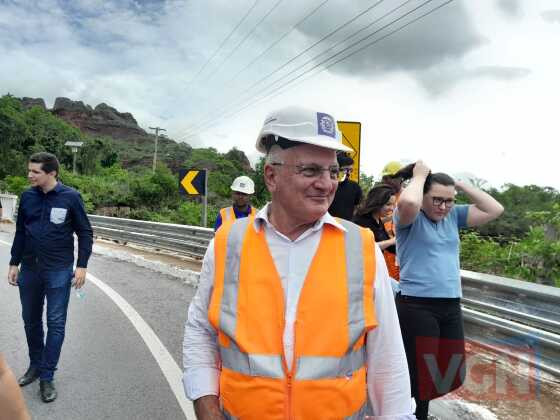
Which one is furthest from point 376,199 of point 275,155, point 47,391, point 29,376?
point 29,376

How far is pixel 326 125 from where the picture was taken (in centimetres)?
175

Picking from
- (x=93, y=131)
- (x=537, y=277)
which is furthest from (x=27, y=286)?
(x=93, y=131)

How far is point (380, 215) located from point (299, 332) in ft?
8.51

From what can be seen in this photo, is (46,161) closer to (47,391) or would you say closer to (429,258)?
(47,391)

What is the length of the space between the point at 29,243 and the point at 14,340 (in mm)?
1733

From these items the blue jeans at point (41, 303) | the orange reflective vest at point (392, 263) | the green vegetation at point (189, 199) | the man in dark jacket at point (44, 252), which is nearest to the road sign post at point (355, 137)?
the green vegetation at point (189, 199)

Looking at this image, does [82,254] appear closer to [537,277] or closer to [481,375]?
Answer: [481,375]

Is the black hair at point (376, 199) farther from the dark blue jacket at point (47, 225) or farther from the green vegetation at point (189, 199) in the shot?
the green vegetation at point (189, 199)

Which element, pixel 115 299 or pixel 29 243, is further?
pixel 115 299

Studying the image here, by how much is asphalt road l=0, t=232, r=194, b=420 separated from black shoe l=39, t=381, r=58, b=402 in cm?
5

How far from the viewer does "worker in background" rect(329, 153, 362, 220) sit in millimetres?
4473

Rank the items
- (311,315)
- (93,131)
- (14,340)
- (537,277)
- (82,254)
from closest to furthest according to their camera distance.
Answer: (311,315) → (82,254) → (14,340) → (537,277) → (93,131)

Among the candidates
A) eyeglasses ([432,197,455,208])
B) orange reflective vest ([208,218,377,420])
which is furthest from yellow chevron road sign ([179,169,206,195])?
orange reflective vest ([208,218,377,420])

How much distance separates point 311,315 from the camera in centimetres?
158
